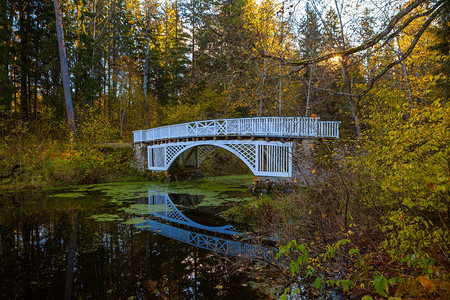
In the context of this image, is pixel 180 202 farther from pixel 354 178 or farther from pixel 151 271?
pixel 354 178

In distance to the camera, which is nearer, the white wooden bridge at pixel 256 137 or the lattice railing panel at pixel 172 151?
the white wooden bridge at pixel 256 137

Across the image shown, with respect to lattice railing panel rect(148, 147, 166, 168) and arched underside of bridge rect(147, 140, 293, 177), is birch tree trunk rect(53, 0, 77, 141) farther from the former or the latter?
arched underside of bridge rect(147, 140, 293, 177)

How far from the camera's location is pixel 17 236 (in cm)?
699

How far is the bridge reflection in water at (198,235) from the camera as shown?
5.76 m

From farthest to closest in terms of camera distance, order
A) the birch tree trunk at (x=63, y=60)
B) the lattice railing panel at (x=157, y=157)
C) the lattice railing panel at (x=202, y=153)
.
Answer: the lattice railing panel at (x=202, y=153) → the lattice railing panel at (x=157, y=157) → the birch tree trunk at (x=63, y=60)

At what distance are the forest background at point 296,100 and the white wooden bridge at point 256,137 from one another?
119 centimetres

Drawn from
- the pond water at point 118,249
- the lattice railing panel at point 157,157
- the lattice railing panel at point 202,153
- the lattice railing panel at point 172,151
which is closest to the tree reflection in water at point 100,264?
the pond water at point 118,249

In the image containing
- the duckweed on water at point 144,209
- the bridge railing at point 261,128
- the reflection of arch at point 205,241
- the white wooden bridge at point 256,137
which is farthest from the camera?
the white wooden bridge at point 256,137

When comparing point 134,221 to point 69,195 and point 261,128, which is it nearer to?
point 69,195

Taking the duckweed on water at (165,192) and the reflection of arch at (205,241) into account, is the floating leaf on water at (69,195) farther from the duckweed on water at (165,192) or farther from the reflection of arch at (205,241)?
the reflection of arch at (205,241)

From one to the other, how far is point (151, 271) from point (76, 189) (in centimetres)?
1072

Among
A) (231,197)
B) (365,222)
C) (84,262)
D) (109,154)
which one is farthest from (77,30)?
(365,222)

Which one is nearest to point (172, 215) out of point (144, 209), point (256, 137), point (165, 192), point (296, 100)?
point (144, 209)

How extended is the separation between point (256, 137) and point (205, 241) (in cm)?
725
